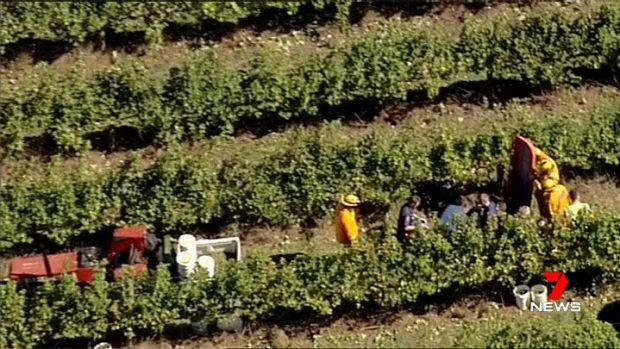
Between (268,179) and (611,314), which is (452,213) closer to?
(611,314)

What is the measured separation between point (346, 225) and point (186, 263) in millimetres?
1870

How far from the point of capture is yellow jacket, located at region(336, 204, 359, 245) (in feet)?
52.6

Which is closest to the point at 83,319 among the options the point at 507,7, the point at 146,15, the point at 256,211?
the point at 256,211

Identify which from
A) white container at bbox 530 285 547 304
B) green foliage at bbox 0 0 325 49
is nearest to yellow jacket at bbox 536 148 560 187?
white container at bbox 530 285 547 304

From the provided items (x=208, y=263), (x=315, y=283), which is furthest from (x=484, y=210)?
(x=208, y=263)

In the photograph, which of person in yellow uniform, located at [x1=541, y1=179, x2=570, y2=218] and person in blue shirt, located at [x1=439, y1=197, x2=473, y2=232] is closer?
person in blue shirt, located at [x1=439, y1=197, x2=473, y2=232]

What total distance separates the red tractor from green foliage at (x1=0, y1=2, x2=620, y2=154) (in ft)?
5.91

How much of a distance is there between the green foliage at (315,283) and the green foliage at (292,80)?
8.54ft

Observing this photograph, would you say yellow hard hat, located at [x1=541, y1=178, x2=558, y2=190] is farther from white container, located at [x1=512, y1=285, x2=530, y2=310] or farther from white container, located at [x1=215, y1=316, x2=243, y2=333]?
white container, located at [x1=215, y1=316, x2=243, y2=333]

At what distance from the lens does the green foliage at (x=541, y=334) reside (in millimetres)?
14688

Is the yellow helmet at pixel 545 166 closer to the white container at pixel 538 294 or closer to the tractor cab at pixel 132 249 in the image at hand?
the white container at pixel 538 294

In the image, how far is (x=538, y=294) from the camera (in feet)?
52.0

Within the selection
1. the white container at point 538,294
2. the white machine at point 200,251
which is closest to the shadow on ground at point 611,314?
the white container at point 538,294

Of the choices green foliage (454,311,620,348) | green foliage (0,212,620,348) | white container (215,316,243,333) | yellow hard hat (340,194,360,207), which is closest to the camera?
green foliage (454,311,620,348)
